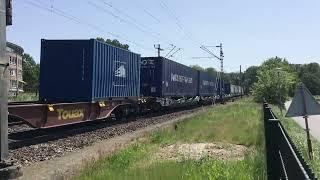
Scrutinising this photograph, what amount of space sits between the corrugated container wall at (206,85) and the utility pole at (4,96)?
4537 centimetres

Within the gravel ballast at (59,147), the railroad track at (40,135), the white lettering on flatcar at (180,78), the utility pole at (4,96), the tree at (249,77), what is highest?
the tree at (249,77)

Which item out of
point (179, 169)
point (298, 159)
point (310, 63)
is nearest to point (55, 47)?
point (179, 169)

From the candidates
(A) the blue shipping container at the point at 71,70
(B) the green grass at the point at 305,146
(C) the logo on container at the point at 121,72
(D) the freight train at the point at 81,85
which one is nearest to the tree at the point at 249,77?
(D) the freight train at the point at 81,85

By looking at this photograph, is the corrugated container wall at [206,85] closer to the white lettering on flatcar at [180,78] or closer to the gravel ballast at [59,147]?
the white lettering on flatcar at [180,78]

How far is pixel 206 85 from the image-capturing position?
58531 mm

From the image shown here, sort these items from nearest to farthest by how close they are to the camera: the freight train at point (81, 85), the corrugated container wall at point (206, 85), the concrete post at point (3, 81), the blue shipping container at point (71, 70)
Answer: the concrete post at point (3, 81)
the freight train at point (81, 85)
the blue shipping container at point (71, 70)
the corrugated container wall at point (206, 85)

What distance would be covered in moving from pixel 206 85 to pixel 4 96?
168 feet

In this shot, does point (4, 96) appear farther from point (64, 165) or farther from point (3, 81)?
point (64, 165)

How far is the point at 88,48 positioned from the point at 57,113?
12.1ft

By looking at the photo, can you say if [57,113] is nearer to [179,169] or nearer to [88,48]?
[88,48]

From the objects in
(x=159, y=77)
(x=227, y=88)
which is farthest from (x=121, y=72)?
(x=227, y=88)

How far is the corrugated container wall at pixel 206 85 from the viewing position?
178 feet

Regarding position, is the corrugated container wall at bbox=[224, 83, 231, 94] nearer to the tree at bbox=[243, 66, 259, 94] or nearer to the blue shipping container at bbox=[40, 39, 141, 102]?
the tree at bbox=[243, 66, 259, 94]

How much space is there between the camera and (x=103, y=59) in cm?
2158
